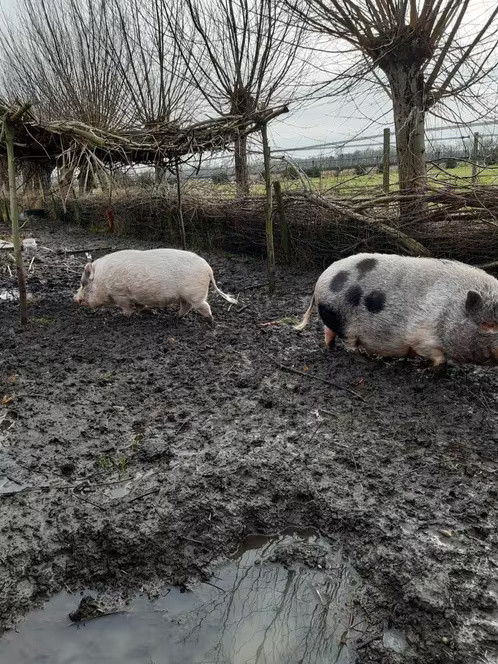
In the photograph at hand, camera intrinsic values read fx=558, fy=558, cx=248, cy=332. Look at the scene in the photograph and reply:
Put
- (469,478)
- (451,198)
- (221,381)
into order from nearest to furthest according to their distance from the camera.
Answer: (469,478)
(221,381)
(451,198)

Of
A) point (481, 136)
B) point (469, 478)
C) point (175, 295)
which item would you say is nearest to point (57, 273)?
point (175, 295)

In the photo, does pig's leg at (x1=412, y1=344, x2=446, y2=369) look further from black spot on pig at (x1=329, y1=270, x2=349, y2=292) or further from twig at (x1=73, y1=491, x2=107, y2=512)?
twig at (x1=73, y1=491, x2=107, y2=512)

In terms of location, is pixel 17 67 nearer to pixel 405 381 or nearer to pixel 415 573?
pixel 405 381

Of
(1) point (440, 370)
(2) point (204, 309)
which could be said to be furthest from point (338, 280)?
(2) point (204, 309)

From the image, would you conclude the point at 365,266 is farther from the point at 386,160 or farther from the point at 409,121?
the point at 386,160

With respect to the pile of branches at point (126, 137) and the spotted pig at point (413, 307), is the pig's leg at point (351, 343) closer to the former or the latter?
the spotted pig at point (413, 307)

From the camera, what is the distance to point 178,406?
4.50 metres

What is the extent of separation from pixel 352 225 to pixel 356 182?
60.8 inches

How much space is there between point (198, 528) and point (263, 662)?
85 cm

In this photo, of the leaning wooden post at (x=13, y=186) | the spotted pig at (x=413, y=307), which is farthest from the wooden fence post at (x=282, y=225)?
the leaning wooden post at (x=13, y=186)

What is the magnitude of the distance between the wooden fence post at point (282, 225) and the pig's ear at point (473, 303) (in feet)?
16.5

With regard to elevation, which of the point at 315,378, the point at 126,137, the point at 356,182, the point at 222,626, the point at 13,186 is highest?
the point at 126,137

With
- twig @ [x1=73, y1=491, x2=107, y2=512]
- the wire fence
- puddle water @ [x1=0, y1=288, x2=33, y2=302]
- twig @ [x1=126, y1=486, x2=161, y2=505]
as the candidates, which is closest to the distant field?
the wire fence

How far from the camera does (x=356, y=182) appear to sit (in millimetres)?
9594
